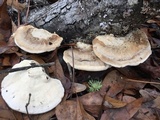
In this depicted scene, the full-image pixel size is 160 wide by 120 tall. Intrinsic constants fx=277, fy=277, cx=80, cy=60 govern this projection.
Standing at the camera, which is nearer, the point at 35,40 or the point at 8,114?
the point at 8,114

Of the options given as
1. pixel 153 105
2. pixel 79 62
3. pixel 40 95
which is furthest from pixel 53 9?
pixel 153 105

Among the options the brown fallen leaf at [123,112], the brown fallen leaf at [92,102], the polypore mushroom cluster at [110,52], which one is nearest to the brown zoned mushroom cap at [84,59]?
the polypore mushroom cluster at [110,52]

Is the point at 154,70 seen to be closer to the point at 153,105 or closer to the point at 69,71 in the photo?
the point at 153,105

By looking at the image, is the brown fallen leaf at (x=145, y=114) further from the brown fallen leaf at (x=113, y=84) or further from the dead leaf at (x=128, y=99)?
the brown fallen leaf at (x=113, y=84)

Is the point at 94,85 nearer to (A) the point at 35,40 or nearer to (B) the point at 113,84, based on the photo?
(B) the point at 113,84

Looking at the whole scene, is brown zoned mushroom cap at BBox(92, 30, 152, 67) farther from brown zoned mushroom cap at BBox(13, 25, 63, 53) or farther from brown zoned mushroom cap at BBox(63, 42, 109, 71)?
brown zoned mushroom cap at BBox(13, 25, 63, 53)

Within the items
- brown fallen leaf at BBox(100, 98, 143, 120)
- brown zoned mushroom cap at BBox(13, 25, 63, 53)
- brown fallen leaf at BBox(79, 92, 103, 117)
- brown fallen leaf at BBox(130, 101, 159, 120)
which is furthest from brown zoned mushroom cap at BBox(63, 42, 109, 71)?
brown fallen leaf at BBox(130, 101, 159, 120)

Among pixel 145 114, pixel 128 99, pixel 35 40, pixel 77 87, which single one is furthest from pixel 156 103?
pixel 35 40
